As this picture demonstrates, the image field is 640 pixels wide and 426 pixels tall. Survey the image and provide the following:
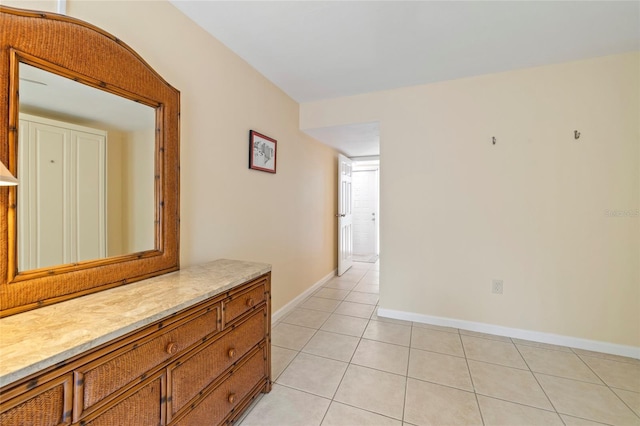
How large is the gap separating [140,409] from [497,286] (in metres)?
2.69

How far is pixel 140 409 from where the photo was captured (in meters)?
0.91

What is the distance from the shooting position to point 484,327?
2428 mm

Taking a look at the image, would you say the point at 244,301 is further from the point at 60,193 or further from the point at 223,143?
the point at 223,143

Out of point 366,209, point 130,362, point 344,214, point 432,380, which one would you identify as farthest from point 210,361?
point 366,209

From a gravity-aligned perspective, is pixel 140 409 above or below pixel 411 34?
below

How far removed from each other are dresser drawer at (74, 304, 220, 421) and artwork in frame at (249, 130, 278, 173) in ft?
4.69

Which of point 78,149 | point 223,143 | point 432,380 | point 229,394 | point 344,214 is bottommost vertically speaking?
point 432,380

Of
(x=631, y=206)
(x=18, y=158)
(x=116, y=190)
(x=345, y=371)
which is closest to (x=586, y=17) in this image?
(x=631, y=206)

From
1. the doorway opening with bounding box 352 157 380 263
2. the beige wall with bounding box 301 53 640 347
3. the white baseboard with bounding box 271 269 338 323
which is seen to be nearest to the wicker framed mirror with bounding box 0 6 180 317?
the white baseboard with bounding box 271 269 338 323

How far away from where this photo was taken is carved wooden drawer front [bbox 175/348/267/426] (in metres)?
1.14

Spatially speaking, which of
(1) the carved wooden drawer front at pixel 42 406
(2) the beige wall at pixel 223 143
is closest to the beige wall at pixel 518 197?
(2) the beige wall at pixel 223 143

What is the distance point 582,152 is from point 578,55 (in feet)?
2.48

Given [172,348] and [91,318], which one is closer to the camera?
[91,318]

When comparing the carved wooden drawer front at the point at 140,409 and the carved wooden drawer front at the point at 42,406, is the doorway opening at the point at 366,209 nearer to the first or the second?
the carved wooden drawer front at the point at 140,409
